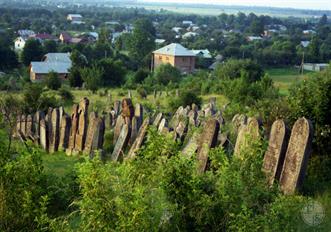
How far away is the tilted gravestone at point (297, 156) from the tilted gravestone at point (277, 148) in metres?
0.13

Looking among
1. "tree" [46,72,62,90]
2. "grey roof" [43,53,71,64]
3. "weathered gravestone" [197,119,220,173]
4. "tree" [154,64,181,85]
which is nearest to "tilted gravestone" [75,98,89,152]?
"weathered gravestone" [197,119,220,173]

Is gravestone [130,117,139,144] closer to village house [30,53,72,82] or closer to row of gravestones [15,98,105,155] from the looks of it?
row of gravestones [15,98,105,155]

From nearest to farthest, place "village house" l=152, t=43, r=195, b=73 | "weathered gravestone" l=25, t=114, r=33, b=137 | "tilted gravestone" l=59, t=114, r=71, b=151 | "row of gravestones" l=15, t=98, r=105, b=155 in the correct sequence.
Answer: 1. "row of gravestones" l=15, t=98, r=105, b=155
2. "tilted gravestone" l=59, t=114, r=71, b=151
3. "weathered gravestone" l=25, t=114, r=33, b=137
4. "village house" l=152, t=43, r=195, b=73

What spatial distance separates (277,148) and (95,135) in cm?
541

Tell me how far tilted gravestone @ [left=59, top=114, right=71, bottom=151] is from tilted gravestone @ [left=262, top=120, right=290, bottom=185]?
6.68 metres

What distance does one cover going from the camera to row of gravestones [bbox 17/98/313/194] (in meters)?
8.67

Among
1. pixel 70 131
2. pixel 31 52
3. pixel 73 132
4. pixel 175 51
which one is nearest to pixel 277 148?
pixel 73 132

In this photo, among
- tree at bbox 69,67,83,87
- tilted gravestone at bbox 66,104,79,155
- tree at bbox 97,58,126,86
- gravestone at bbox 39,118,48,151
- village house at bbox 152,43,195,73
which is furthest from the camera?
village house at bbox 152,43,195,73

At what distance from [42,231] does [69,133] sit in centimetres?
856

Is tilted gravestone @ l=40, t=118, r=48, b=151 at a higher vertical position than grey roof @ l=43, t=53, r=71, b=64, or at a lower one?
higher

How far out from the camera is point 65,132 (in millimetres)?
14242

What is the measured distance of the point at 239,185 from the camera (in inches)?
233

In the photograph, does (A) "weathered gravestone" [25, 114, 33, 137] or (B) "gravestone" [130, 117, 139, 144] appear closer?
(B) "gravestone" [130, 117, 139, 144]

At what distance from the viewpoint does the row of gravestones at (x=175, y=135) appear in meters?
8.67
